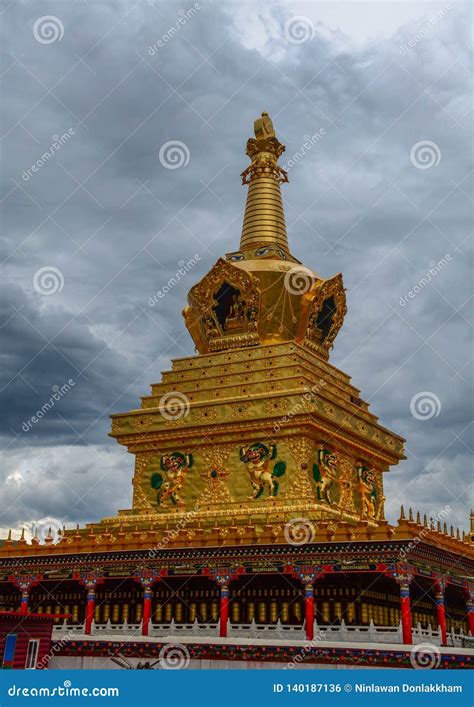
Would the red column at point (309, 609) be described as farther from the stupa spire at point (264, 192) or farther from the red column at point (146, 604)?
the stupa spire at point (264, 192)

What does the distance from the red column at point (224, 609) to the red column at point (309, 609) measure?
2.80 meters

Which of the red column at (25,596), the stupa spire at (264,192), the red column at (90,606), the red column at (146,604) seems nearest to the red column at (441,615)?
the red column at (146,604)

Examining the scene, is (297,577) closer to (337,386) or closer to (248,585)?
(248,585)

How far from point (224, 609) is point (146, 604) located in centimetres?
334

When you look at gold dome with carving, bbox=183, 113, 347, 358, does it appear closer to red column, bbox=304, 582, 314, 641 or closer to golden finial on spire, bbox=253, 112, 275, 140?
golden finial on spire, bbox=253, 112, 275, 140

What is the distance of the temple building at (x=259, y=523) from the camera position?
26438mm

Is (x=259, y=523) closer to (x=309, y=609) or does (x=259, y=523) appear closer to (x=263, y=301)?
(x=309, y=609)

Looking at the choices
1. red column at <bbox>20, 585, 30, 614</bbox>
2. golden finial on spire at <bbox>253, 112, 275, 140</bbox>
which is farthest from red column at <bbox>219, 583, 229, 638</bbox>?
golden finial on spire at <bbox>253, 112, 275, 140</bbox>

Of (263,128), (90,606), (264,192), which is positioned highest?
(263,128)

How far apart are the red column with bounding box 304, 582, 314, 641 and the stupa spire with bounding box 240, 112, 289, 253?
21.6 metres

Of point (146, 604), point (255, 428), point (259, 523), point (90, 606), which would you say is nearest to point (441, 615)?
point (259, 523)

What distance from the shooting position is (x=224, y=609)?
90.3ft

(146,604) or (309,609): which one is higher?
(146,604)

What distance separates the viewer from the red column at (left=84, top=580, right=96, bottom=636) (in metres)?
29.2
